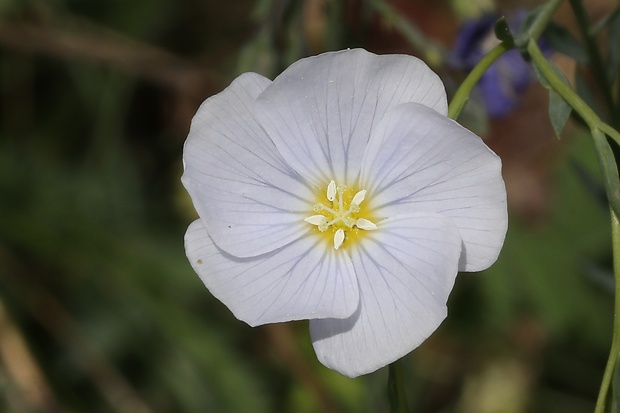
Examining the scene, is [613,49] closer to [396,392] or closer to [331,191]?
[331,191]

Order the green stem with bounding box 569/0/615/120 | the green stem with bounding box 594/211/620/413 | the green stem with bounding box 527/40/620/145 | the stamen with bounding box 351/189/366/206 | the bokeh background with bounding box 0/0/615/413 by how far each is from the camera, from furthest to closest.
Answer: the bokeh background with bounding box 0/0/615/413 → the green stem with bounding box 569/0/615/120 → the stamen with bounding box 351/189/366/206 → the green stem with bounding box 527/40/620/145 → the green stem with bounding box 594/211/620/413

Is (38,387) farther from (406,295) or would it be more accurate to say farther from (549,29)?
(549,29)

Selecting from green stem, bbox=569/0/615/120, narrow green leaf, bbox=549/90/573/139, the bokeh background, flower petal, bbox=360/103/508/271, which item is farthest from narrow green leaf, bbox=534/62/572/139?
the bokeh background

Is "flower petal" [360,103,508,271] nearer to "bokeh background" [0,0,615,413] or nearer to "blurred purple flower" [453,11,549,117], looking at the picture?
"blurred purple flower" [453,11,549,117]

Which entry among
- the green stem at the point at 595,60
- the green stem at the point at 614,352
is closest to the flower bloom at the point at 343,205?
the green stem at the point at 614,352

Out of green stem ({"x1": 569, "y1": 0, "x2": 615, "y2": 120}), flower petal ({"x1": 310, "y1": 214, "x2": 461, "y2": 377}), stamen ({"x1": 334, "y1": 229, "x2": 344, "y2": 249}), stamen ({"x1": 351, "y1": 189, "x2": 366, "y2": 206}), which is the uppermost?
green stem ({"x1": 569, "y1": 0, "x2": 615, "y2": 120})

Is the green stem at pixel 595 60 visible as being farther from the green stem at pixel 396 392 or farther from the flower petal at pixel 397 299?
the green stem at pixel 396 392

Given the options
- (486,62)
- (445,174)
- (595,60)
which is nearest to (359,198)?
(445,174)

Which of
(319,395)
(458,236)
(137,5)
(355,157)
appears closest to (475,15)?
(355,157)
